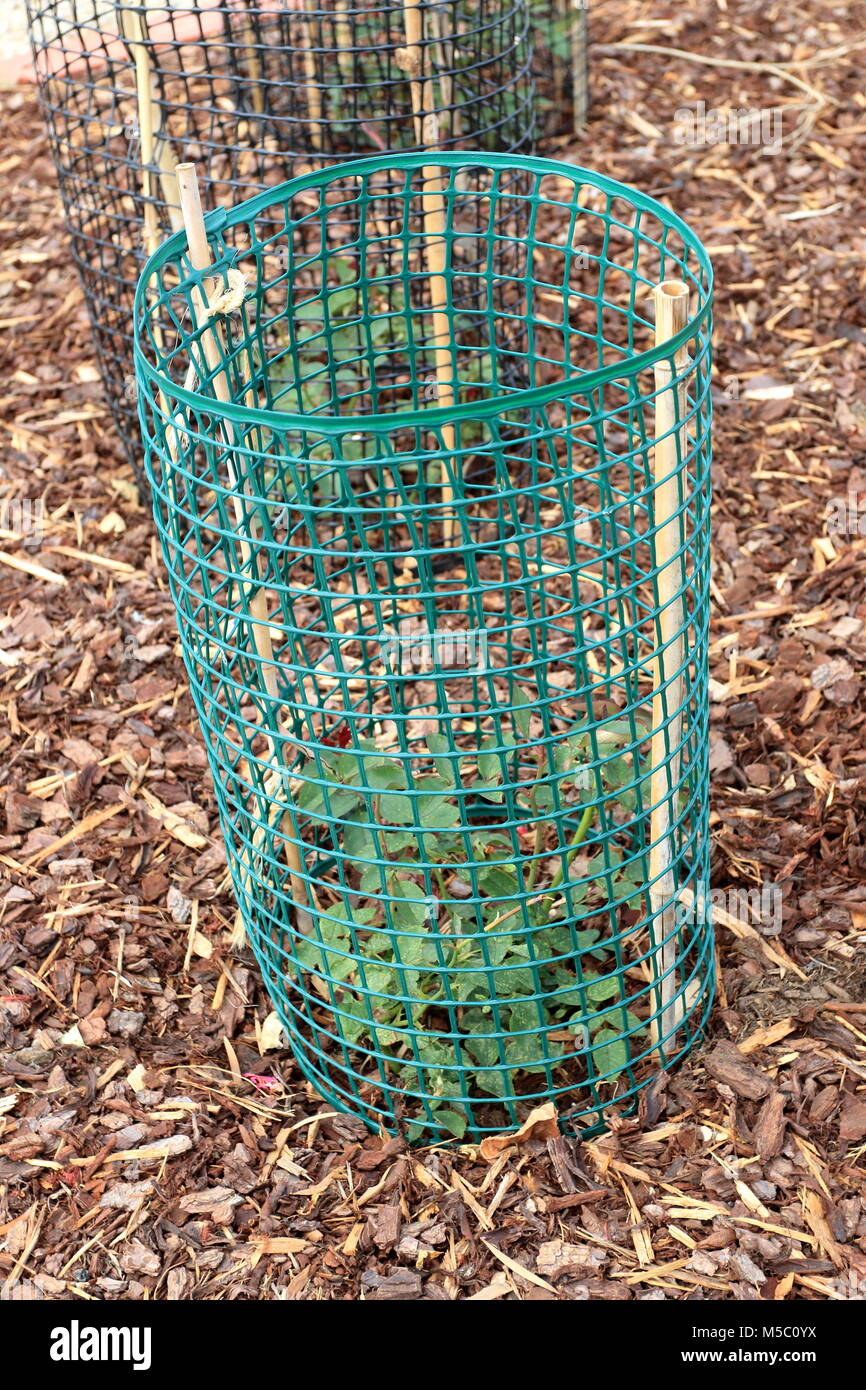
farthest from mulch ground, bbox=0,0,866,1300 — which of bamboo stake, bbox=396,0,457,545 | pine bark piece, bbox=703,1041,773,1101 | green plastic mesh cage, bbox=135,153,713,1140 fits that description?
bamboo stake, bbox=396,0,457,545

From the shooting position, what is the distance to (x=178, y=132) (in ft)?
16.2

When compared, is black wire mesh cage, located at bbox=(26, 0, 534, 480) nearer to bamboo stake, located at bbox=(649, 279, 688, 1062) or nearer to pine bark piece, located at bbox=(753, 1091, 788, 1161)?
bamboo stake, located at bbox=(649, 279, 688, 1062)

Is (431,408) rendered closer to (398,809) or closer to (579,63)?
(398,809)

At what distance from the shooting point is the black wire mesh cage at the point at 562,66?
4750mm

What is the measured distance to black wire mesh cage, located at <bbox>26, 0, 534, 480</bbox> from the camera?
2.96 m

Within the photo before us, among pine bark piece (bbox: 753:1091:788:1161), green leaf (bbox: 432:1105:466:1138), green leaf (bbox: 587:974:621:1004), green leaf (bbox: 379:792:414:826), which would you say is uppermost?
green leaf (bbox: 379:792:414:826)

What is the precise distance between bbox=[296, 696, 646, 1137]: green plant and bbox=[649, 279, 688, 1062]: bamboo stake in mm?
43

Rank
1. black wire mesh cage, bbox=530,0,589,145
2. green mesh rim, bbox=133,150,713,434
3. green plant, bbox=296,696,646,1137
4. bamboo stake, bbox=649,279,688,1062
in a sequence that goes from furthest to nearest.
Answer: black wire mesh cage, bbox=530,0,589,145, green plant, bbox=296,696,646,1137, bamboo stake, bbox=649,279,688,1062, green mesh rim, bbox=133,150,713,434

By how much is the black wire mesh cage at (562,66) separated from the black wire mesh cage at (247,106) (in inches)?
11.4

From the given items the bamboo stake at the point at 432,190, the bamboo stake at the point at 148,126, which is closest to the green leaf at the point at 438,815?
the bamboo stake at the point at 432,190

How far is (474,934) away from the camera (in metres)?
2.02

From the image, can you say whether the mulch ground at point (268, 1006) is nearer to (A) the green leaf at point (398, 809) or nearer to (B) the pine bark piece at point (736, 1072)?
(B) the pine bark piece at point (736, 1072)

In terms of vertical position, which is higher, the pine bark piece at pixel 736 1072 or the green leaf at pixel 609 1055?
the green leaf at pixel 609 1055

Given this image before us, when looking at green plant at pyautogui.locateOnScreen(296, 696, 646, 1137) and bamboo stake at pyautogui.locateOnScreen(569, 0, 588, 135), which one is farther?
bamboo stake at pyautogui.locateOnScreen(569, 0, 588, 135)
